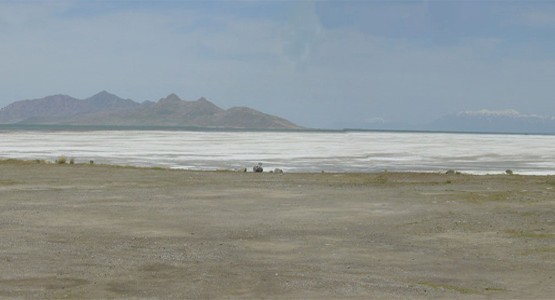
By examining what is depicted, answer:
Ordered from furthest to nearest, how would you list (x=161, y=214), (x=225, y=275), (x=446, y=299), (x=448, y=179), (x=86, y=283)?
(x=448, y=179) → (x=161, y=214) → (x=225, y=275) → (x=86, y=283) → (x=446, y=299)

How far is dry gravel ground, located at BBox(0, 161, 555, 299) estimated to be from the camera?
422 inches

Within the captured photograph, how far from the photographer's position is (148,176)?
30250mm

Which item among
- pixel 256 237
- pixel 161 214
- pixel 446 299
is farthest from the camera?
pixel 161 214

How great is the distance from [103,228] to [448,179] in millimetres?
16783

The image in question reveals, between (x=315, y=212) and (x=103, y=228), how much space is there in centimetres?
588

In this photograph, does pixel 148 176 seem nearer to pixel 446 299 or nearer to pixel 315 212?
pixel 315 212

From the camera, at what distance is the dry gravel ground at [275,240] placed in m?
10.7

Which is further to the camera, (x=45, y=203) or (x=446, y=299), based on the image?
(x=45, y=203)

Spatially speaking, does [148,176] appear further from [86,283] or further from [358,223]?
[86,283]

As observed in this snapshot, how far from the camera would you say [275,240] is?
15.0 m

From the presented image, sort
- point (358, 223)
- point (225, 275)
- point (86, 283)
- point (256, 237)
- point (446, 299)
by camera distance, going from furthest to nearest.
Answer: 1. point (358, 223)
2. point (256, 237)
3. point (225, 275)
4. point (86, 283)
5. point (446, 299)

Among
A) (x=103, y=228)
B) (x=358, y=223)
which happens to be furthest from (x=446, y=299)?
(x=103, y=228)

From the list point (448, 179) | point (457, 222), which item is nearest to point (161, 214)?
point (457, 222)

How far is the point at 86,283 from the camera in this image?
35.2ft
